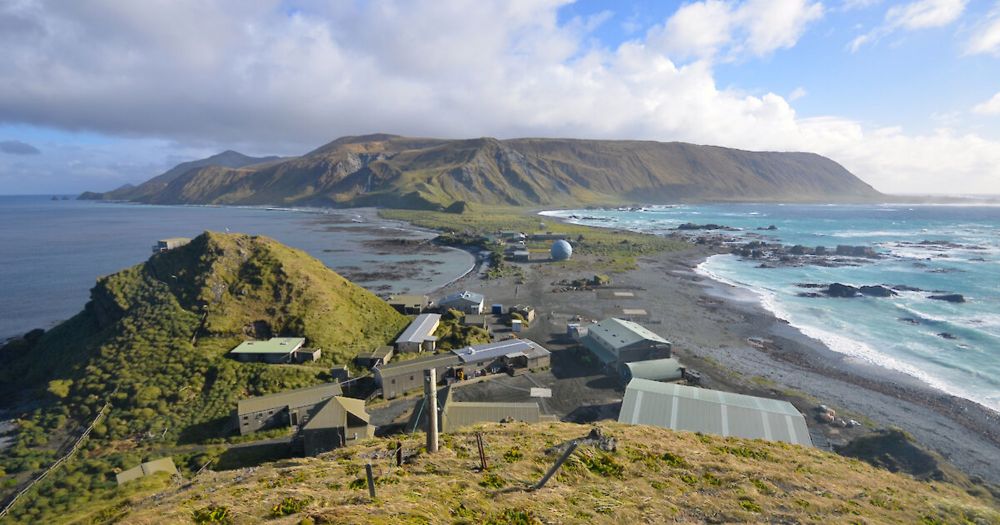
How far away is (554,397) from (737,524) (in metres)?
23.9

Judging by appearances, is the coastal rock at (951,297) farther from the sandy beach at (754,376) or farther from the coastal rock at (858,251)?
the coastal rock at (858,251)

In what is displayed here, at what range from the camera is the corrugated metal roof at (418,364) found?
37.8m

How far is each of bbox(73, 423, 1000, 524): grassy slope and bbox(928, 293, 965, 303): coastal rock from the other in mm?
72344

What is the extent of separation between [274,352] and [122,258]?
343 ft

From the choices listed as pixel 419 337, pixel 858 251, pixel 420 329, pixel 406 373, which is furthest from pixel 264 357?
pixel 858 251

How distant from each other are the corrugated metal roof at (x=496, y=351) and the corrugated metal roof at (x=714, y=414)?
1228 cm

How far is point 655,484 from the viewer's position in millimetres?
16250

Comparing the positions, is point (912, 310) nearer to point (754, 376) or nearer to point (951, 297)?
point (951, 297)

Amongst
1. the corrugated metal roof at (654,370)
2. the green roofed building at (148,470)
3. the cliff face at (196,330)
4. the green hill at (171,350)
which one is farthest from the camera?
the corrugated metal roof at (654,370)

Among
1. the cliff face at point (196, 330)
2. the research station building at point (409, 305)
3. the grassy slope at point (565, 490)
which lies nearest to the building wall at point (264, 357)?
the cliff face at point (196, 330)

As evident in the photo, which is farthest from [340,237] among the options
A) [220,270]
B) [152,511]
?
[152,511]

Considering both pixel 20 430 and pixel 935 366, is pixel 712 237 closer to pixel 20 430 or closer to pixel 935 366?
pixel 935 366

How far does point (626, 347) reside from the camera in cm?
4228

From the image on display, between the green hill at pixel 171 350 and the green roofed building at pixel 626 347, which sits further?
the green roofed building at pixel 626 347
